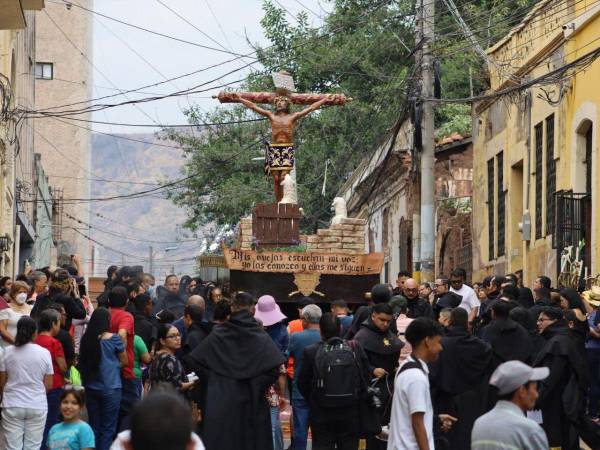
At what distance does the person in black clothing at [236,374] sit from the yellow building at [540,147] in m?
8.97

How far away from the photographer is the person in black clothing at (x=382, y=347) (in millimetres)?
13305

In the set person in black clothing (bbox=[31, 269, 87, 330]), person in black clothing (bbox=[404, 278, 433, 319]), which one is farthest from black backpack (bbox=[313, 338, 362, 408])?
person in black clothing (bbox=[404, 278, 433, 319])

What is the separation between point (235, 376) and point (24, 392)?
210 centimetres

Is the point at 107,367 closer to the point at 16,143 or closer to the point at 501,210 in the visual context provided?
the point at 501,210

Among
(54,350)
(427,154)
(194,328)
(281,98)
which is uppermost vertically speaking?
(281,98)

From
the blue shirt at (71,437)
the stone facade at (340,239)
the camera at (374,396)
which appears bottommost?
the blue shirt at (71,437)

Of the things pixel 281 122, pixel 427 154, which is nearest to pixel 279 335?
pixel 427 154

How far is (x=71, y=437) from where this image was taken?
460 inches

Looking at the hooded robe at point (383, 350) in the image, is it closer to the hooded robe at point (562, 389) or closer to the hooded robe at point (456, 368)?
the hooded robe at point (456, 368)

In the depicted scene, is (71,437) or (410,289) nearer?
(71,437)

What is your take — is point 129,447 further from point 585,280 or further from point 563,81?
point 563,81

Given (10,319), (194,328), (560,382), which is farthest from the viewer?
(10,319)

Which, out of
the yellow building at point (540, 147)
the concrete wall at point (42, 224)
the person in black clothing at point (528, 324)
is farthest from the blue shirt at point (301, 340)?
the concrete wall at point (42, 224)

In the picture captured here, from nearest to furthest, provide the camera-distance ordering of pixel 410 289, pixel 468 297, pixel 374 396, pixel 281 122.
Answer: pixel 374 396
pixel 410 289
pixel 468 297
pixel 281 122
